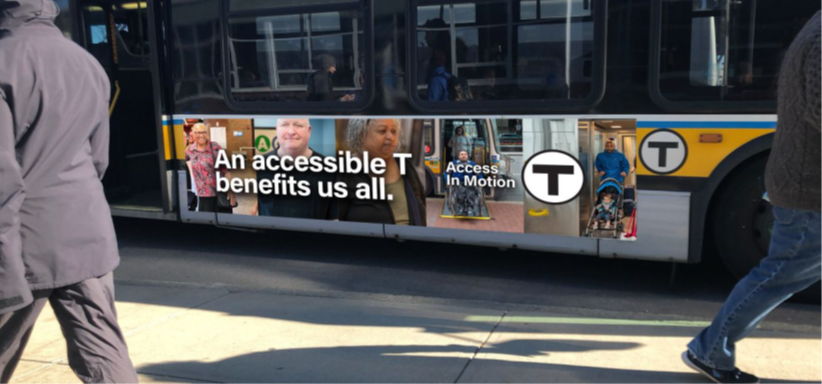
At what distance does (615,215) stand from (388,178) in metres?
1.79

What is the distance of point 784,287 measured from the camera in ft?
10.9

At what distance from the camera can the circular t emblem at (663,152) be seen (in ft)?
17.0

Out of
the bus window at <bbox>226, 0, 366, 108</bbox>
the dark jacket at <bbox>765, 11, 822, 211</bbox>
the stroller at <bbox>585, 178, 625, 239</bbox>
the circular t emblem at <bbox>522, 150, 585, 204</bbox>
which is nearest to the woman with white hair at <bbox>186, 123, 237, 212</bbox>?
the bus window at <bbox>226, 0, 366, 108</bbox>

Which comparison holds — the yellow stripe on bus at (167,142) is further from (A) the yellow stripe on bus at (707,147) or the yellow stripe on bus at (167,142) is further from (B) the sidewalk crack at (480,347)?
(A) the yellow stripe on bus at (707,147)

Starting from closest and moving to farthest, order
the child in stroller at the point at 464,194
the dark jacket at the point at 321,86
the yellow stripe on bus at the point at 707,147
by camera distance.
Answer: the yellow stripe on bus at the point at 707,147, the child in stroller at the point at 464,194, the dark jacket at the point at 321,86

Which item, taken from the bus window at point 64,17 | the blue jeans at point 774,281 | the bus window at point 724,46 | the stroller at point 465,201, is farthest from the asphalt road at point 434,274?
the bus window at point 64,17

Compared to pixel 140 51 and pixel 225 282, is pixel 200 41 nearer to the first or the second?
pixel 140 51

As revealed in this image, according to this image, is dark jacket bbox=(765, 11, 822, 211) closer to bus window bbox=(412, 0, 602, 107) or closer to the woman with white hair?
bus window bbox=(412, 0, 602, 107)

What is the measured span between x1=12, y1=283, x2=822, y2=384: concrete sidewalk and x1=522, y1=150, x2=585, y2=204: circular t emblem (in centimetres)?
96

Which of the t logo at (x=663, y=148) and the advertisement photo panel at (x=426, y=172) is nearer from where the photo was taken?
the t logo at (x=663, y=148)

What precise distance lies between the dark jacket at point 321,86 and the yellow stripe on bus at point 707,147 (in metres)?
2.53

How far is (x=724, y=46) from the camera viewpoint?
5.05m

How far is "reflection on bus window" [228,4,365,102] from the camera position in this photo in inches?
241

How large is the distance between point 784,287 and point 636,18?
2.47 metres
